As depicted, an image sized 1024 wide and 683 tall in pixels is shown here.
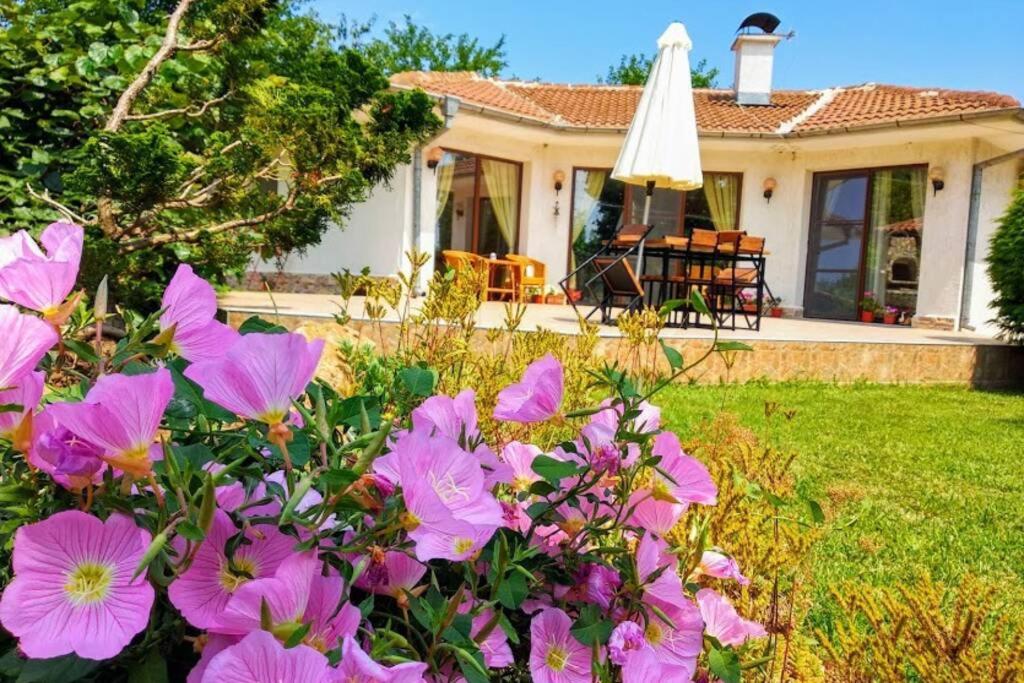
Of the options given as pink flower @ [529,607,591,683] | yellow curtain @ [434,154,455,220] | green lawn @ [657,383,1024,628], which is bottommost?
green lawn @ [657,383,1024,628]

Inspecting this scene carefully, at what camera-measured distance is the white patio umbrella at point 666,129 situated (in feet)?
29.5

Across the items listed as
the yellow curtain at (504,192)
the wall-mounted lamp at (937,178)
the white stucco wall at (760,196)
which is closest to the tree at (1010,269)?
the white stucco wall at (760,196)

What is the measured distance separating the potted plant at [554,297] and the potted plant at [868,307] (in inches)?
208

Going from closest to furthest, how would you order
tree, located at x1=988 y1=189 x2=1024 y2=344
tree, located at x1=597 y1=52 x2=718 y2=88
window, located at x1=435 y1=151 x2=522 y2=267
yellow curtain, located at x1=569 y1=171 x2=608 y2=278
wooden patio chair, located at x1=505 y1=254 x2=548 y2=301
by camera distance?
tree, located at x1=988 y1=189 x2=1024 y2=344 → wooden patio chair, located at x1=505 y1=254 x2=548 y2=301 → window, located at x1=435 y1=151 x2=522 y2=267 → yellow curtain, located at x1=569 y1=171 x2=608 y2=278 → tree, located at x1=597 y1=52 x2=718 y2=88

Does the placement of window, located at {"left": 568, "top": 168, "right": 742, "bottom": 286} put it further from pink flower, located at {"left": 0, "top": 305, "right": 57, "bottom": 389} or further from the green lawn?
pink flower, located at {"left": 0, "top": 305, "right": 57, "bottom": 389}

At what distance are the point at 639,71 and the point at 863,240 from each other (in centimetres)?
3141

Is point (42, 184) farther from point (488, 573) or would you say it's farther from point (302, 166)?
point (488, 573)

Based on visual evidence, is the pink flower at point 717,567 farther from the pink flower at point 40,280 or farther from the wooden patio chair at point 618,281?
the wooden patio chair at point 618,281

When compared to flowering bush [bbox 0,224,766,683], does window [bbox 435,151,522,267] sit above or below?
above

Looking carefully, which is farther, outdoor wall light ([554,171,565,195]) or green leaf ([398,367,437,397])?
outdoor wall light ([554,171,565,195])

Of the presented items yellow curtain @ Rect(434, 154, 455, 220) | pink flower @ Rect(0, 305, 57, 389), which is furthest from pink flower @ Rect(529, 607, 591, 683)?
yellow curtain @ Rect(434, 154, 455, 220)

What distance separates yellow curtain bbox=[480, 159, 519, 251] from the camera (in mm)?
13492

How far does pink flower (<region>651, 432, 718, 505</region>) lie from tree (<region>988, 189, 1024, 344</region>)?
987 cm

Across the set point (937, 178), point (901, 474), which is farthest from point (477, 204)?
point (901, 474)
